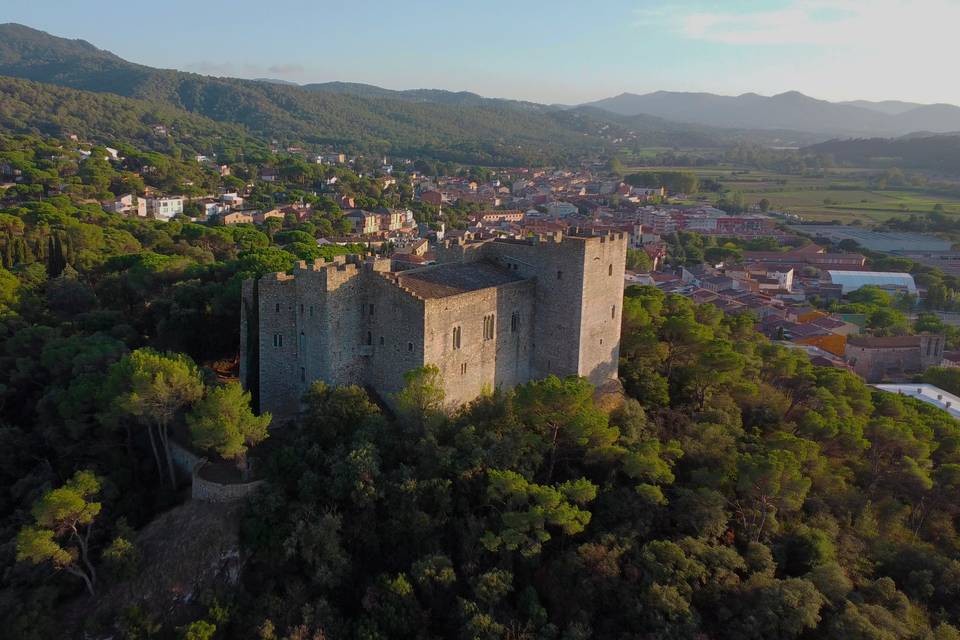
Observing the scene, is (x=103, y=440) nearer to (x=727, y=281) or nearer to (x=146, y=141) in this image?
(x=727, y=281)

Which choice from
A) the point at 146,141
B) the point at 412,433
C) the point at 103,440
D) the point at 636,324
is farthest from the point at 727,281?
the point at 146,141

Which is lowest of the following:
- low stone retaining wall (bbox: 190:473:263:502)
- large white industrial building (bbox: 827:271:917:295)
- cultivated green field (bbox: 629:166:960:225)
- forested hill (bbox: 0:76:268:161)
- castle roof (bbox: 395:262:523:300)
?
large white industrial building (bbox: 827:271:917:295)

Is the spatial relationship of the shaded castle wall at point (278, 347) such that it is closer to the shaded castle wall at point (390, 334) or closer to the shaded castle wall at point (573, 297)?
the shaded castle wall at point (390, 334)

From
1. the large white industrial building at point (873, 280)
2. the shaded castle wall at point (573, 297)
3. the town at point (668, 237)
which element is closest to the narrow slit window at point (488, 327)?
the shaded castle wall at point (573, 297)

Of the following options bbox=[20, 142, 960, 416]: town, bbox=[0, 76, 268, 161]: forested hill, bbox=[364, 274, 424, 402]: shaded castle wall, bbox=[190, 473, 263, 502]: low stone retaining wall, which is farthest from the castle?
bbox=[0, 76, 268, 161]: forested hill

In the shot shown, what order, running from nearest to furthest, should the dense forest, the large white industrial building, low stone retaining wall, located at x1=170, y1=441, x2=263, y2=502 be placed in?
the dense forest
low stone retaining wall, located at x1=170, y1=441, x2=263, y2=502
the large white industrial building

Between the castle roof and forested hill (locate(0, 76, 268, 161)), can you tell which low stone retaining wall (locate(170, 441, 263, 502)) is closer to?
the castle roof

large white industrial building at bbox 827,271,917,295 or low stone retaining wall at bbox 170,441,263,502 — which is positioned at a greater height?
low stone retaining wall at bbox 170,441,263,502

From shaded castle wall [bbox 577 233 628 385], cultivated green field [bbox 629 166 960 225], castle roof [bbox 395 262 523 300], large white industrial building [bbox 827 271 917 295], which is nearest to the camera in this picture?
castle roof [bbox 395 262 523 300]
